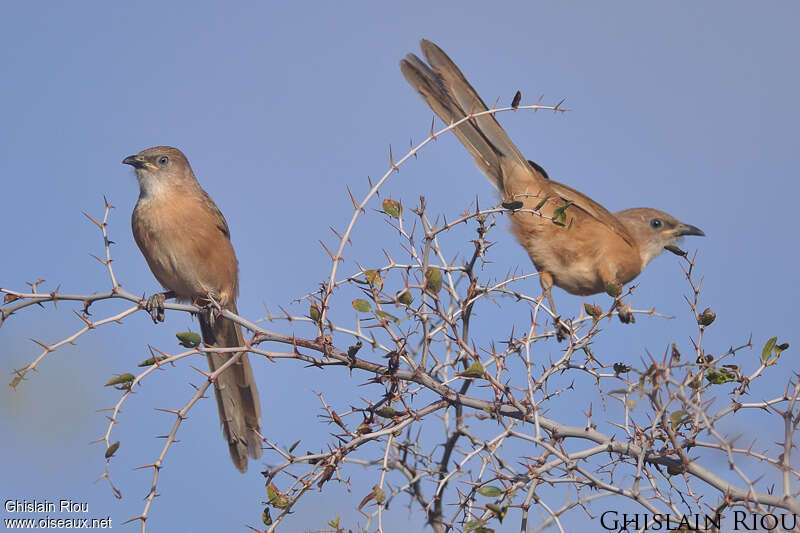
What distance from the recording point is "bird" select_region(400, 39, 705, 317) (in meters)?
5.00

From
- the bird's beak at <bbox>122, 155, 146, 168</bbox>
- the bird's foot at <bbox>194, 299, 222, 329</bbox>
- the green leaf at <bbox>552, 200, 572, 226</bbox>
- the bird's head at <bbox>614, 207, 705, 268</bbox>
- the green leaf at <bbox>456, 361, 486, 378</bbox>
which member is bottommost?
the green leaf at <bbox>456, 361, 486, 378</bbox>

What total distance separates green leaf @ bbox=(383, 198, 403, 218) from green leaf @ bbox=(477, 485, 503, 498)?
1208 millimetres

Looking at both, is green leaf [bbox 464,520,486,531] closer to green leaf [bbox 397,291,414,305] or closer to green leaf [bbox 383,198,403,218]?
green leaf [bbox 397,291,414,305]

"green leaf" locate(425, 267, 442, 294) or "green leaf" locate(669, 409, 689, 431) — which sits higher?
"green leaf" locate(425, 267, 442, 294)

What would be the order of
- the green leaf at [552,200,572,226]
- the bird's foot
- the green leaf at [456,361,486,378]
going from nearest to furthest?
1. the green leaf at [456,361,486,378]
2. the green leaf at [552,200,572,226]
3. the bird's foot

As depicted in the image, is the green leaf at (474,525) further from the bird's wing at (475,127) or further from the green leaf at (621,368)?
the bird's wing at (475,127)

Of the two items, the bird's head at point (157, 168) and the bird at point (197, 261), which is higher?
the bird's head at point (157, 168)

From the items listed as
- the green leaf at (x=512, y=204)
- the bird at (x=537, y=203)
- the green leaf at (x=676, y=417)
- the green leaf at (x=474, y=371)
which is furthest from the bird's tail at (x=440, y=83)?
the green leaf at (x=676, y=417)

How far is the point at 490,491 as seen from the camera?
2838mm

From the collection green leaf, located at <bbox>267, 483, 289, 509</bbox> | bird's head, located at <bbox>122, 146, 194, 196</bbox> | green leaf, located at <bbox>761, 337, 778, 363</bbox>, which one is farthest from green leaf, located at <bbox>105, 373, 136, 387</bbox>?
bird's head, located at <bbox>122, 146, 194, 196</bbox>

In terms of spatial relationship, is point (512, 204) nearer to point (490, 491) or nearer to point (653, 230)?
point (490, 491)

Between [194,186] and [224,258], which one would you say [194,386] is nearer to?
[224,258]

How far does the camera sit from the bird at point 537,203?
500cm

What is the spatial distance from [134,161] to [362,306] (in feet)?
11.1
